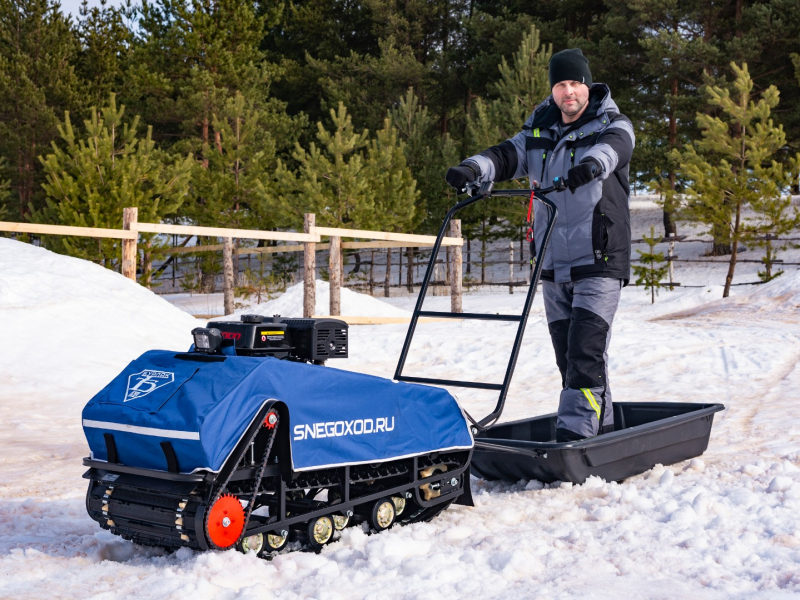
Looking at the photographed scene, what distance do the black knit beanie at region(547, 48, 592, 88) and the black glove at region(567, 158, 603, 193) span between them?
0.62m

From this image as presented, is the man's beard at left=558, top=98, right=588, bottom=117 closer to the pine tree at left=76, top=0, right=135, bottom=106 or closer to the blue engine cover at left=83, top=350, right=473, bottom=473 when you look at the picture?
the blue engine cover at left=83, top=350, right=473, bottom=473

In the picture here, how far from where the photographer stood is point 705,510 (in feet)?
9.92

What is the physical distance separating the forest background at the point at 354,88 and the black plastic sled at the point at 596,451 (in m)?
15.3

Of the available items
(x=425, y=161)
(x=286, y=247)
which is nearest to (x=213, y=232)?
(x=286, y=247)

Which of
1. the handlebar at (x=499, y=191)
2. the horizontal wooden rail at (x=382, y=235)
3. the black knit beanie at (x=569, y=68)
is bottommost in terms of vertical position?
the horizontal wooden rail at (x=382, y=235)

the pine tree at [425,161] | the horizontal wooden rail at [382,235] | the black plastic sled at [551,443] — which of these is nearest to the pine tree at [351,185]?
the pine tree at [425,161]

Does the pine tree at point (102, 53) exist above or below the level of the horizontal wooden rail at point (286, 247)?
above

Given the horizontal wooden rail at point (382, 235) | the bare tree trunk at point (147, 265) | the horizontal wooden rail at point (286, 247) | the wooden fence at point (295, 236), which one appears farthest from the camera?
the bare tree trunk at point (147, 265)

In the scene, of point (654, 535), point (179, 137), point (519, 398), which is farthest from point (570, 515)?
point (179, 137)

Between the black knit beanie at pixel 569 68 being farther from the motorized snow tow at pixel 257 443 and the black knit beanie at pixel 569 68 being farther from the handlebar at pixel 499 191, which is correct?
the motorized snow tow at pixel 257 443

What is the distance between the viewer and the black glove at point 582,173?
3.15 meters

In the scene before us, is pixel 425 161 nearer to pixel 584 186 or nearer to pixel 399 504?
pixel 584 186

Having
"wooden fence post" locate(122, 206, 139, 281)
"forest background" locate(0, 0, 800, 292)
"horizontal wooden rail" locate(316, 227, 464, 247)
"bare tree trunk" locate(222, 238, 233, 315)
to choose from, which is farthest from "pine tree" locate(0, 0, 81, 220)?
"wooden fence post" locate(122, 206, 139, 281)

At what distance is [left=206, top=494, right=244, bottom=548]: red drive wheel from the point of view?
2.33 metres
